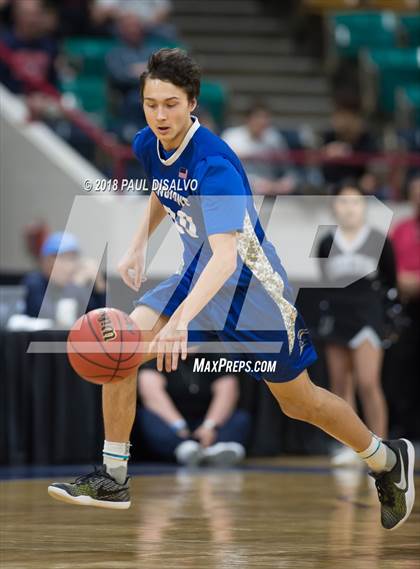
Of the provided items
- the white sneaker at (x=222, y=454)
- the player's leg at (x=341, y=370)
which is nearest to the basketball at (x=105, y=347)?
the white sneaker at (x=222, y=454)

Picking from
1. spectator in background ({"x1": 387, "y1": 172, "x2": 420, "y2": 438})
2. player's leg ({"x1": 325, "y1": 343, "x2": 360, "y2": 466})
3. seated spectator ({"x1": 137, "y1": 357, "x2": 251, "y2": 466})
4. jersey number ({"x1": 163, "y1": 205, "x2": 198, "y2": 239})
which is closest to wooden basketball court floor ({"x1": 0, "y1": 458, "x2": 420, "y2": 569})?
seated spectator ({"x1": 137, "y1": 357, "x2": 251, "y2": 466})

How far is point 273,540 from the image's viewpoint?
5.16 metres

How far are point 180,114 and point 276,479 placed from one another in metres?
3.48

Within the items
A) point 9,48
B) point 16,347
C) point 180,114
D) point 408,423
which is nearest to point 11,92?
point 9,48

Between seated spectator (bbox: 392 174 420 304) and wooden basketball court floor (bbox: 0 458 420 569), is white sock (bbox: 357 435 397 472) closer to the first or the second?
wooden basketball court floor (bbox: 0 458 420 569)

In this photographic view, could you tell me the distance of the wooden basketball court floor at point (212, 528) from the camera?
4629 mm

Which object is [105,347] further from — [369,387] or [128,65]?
[128,65]

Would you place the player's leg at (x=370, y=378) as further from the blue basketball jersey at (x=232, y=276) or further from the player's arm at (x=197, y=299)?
the player's arm at (x=197, y=299)

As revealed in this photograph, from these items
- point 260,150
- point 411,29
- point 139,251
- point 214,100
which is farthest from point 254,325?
point 411,29

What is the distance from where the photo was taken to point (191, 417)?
30.8ft

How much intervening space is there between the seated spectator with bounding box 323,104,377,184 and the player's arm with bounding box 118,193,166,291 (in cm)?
602

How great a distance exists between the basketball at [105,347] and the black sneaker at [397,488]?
3.87 feet

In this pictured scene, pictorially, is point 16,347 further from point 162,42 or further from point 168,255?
point 162,42

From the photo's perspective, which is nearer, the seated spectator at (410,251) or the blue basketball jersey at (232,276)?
the blue basketball jersey at (232,276)
